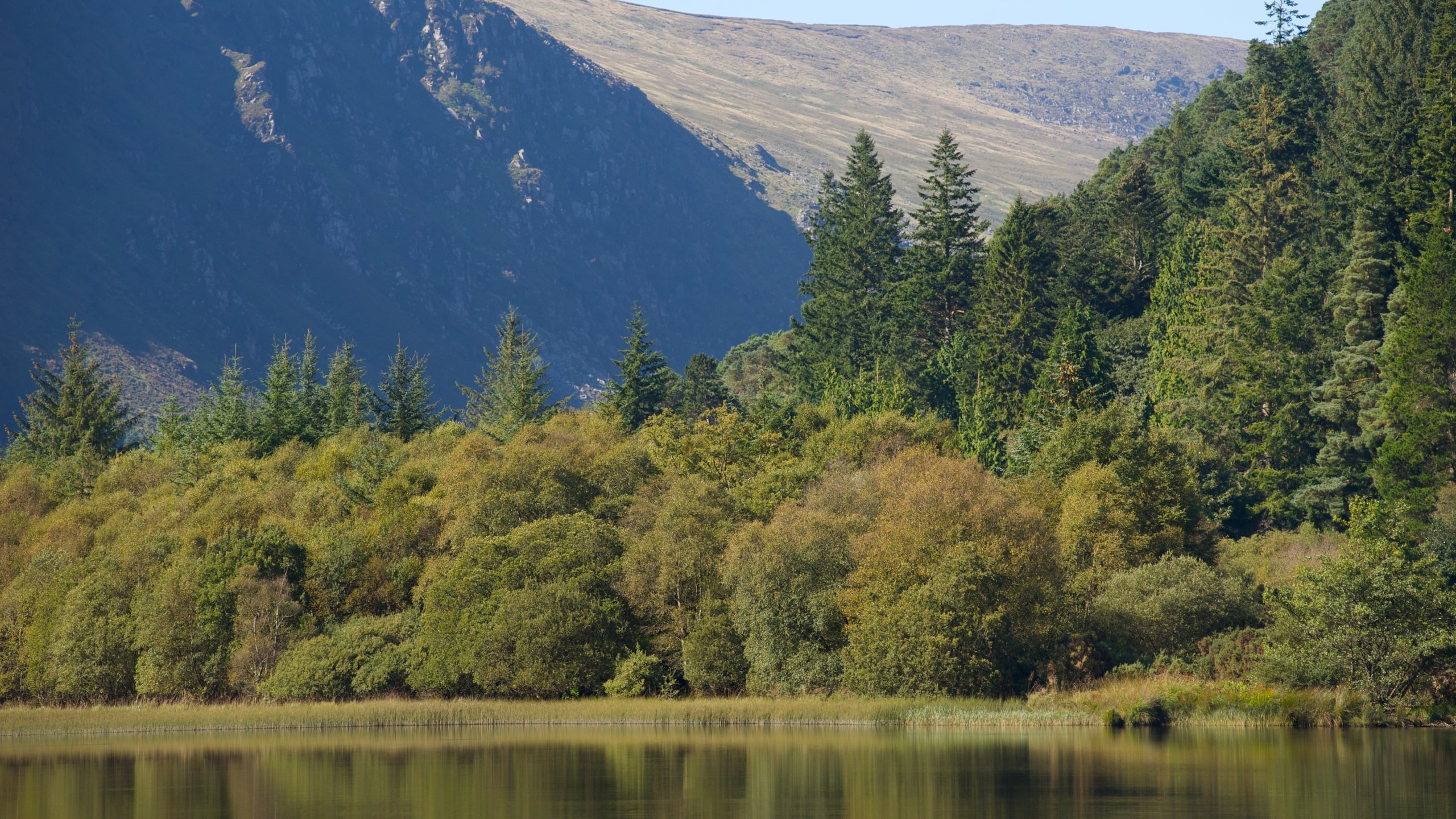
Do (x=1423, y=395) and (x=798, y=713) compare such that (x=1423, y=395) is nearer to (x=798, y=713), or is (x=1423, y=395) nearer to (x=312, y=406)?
(x=798, y=713)

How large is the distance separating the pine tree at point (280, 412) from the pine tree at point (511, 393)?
15708 mm

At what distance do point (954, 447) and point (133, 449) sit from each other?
3206 inches

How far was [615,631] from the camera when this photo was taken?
262ft

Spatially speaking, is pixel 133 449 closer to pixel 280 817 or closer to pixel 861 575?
pixel 861 575

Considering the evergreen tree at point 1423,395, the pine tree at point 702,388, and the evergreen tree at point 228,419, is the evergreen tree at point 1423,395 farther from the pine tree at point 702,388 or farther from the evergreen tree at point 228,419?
the evergreen tree at point 228,419

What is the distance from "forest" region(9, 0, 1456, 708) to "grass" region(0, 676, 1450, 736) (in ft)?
4.77

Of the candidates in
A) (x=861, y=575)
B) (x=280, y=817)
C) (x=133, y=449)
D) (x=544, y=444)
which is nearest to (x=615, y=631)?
(x=861, y=575)

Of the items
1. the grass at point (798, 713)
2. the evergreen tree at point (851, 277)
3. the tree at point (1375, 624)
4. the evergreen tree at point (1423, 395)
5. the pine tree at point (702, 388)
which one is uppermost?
the evergreen tree at point (851, 277)

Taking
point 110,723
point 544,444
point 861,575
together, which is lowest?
point 110,723

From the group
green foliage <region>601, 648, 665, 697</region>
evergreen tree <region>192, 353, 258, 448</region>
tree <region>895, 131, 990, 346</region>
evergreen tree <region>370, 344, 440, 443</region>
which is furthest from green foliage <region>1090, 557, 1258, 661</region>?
evergreen tree <region>192, 353, 258, 448</region>

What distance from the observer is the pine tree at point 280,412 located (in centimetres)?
12550

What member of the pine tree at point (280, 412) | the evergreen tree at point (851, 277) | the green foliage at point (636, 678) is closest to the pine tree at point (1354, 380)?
the green foliage at point (636, 678)

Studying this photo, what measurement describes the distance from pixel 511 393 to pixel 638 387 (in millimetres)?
11791

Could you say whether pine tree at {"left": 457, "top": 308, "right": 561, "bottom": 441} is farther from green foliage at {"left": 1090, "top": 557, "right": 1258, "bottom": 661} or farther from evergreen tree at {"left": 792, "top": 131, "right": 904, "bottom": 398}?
green foliage at {"left": 1090, "top": 557, "right": 1258, "bottom": 661}
